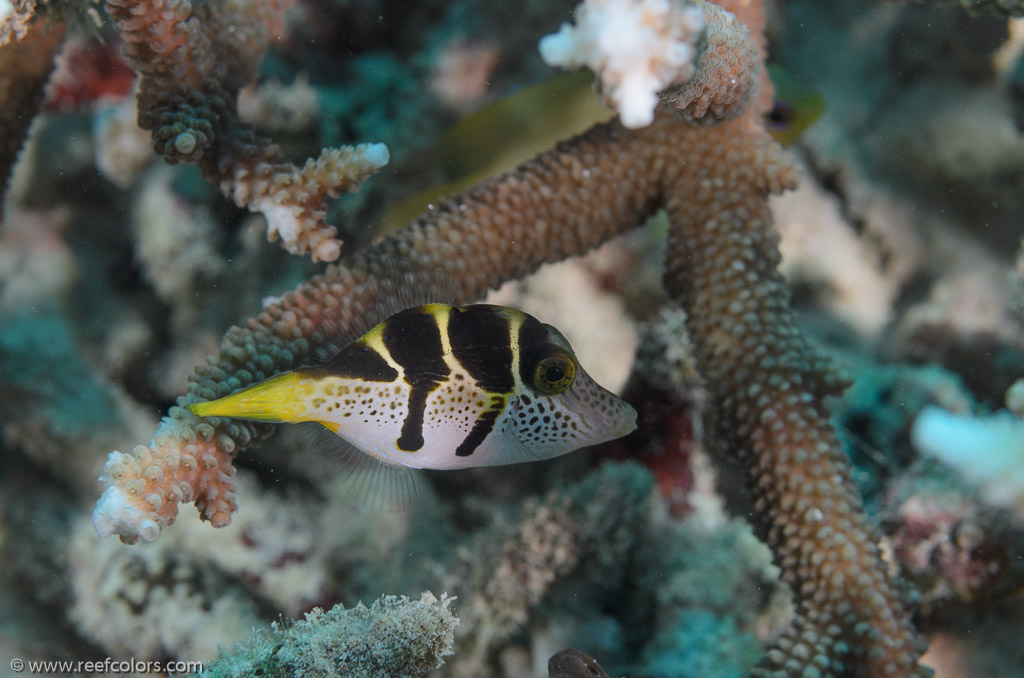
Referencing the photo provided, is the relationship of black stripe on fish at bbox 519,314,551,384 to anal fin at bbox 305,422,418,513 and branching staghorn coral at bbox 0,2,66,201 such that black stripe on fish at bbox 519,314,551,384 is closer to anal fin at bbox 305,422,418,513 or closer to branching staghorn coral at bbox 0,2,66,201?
anal fin at bbox 305,422,418,513

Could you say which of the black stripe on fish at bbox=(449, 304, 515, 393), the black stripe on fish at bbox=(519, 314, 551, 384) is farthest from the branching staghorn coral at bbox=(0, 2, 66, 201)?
the black stripe on fish at bbox=(519, 314, 551, 384)

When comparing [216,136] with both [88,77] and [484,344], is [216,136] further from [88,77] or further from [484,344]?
[88,77]

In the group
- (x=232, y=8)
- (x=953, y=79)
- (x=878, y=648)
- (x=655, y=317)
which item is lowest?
(x=878, y=648)

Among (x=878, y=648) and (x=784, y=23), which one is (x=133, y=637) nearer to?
(x=878, y=648)

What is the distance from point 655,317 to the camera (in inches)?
132

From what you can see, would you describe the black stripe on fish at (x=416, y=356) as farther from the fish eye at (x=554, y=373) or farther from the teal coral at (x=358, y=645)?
the teal coral at (x=358, y=645)

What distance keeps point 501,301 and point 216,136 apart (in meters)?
1.62

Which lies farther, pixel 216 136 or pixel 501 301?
pixel 501 301

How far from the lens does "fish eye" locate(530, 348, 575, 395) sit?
180cm

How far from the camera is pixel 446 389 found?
1.80 metres

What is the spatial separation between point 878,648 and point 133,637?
325 centimetres

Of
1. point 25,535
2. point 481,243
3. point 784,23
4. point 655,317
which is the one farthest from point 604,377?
point 25,535

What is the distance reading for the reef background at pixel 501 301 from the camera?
9.42ft

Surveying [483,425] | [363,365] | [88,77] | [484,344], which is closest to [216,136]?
[363,365]
